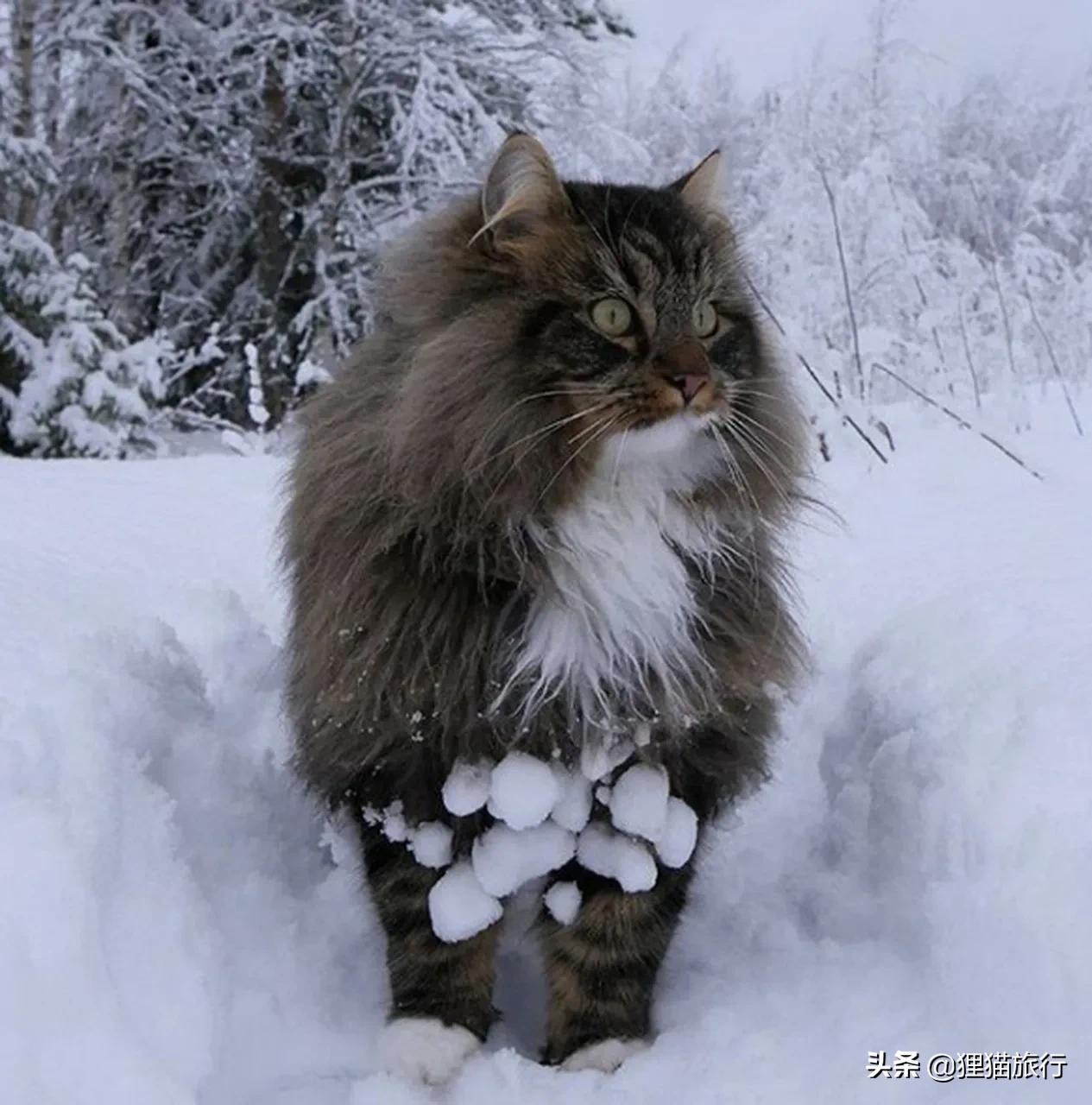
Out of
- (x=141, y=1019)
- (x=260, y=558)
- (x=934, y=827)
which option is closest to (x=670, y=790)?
(x=934, y=827)

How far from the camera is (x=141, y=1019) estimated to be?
129 cm

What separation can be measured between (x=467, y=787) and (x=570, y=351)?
617 mm

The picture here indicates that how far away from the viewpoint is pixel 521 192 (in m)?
1.73

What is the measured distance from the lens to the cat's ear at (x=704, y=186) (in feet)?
6.58

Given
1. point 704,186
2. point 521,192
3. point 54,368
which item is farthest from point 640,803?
point 54,368

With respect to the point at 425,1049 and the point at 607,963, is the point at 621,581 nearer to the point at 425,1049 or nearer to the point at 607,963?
the point at 607,963

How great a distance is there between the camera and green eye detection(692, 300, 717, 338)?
1774 mm

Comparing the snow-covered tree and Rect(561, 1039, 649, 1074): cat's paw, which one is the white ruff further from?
the snow-covered tree

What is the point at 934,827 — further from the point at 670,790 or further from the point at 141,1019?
the point at 141,1019

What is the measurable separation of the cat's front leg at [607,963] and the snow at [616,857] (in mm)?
36

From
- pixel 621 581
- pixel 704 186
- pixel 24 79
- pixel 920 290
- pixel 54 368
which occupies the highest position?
pixel 704 186

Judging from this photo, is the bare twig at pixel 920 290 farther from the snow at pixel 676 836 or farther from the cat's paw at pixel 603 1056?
the cat's paw at pixel 603 1056

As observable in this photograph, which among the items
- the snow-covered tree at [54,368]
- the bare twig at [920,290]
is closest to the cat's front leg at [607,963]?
the bare twig at [920,290]

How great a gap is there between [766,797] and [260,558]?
158cm
